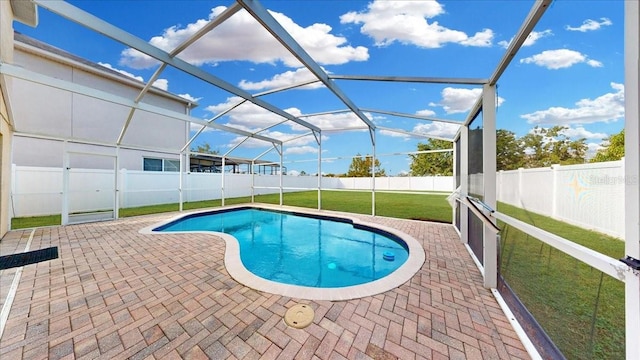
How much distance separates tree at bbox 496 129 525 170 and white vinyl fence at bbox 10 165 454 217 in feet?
21.4

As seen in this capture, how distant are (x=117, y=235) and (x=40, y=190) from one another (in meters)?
5.35

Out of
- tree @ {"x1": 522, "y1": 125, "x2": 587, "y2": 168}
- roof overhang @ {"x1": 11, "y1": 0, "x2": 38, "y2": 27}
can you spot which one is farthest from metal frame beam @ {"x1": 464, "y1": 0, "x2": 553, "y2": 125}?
roof overhang @ {"x1": 11, "y1": 0, "x2": 38, "y2": 27}

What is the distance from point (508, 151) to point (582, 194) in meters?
1.42

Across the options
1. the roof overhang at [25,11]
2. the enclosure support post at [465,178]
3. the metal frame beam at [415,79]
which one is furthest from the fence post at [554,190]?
the roof overhang at [25,11]

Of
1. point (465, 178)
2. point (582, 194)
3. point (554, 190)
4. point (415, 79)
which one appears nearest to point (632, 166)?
point (582, 194)

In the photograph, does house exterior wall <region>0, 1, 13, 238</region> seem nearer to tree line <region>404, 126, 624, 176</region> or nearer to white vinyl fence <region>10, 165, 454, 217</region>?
white vinyl fence <region>10, 165, 454, 217</region>

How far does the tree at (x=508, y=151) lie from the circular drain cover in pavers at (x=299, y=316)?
2.63m

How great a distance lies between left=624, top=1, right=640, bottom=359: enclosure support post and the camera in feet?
2.98

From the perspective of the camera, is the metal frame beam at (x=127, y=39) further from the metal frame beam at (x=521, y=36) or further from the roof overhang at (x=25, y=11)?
the metal frame beam at (x=521, y=36)

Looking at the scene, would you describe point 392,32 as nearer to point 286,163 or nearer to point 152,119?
point 286,163

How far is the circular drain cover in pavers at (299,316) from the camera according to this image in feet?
6.68

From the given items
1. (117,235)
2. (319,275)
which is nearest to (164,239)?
(117,235)

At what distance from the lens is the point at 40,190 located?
24.5ft


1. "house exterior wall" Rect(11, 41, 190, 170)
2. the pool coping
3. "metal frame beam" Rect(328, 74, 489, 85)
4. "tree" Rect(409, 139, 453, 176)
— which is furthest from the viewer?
"tree" Rect(409, 139, 453, 176)
